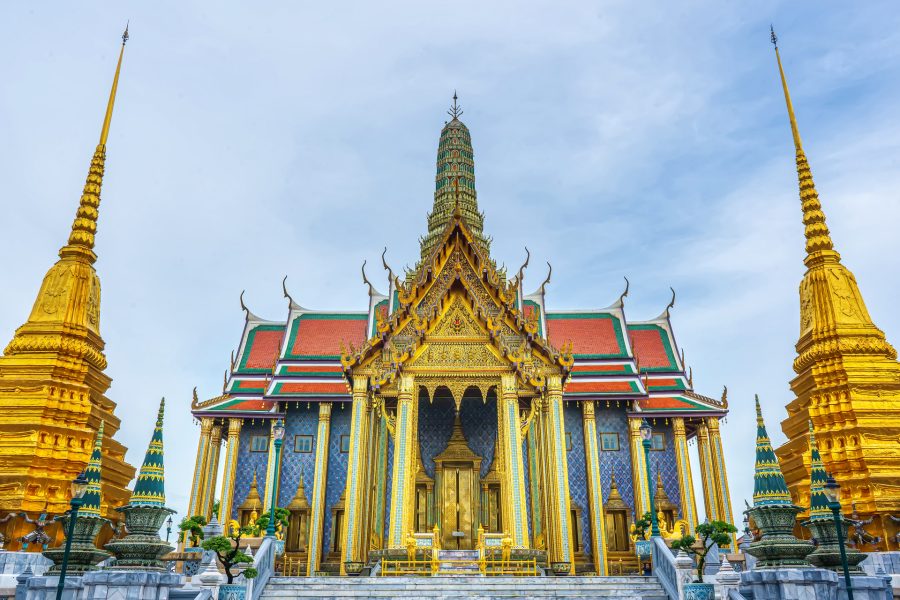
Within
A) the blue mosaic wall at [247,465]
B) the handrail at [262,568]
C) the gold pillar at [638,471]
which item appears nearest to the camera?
the handrail at [262,568]

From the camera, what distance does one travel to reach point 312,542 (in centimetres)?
1816

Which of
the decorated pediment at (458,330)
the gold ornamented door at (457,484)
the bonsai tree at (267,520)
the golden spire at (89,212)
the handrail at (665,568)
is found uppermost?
the golden spire at (89,212)

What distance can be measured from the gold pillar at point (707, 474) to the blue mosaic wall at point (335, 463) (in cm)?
1053

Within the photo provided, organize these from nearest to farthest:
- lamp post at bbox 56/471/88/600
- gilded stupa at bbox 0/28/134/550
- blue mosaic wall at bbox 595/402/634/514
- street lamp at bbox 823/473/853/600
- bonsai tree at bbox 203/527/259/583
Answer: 1. street lamp at bbox 823/473/853/600
2. lamp post at bbox 56/471/88/600
3. bonsai tree at bbox 203/527/259/583
4. gilded stupa at bbox 0/28/134/550
5. blue mosaic wall at bbox 595/402/634/514

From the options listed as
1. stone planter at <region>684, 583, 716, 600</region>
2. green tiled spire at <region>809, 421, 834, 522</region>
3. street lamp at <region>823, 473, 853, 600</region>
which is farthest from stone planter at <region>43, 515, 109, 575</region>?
green tiled spire at <region>809, 421, 834, 522</region>

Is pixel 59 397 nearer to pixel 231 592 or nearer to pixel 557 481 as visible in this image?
pixel 231 592

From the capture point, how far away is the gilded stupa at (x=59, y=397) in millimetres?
13828

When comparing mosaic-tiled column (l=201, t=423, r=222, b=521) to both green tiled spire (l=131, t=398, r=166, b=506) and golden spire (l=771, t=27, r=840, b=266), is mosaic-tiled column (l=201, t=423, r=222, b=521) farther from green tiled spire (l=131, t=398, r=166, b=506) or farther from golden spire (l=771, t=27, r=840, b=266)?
golden spire (l=771, t=27, r=840, b=266)

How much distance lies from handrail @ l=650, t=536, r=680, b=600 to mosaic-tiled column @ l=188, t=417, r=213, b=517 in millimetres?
13499

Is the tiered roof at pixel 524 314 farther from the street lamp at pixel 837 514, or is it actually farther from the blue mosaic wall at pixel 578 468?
the street lamp at pixel 837 514

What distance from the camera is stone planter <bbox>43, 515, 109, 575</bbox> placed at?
880 cm

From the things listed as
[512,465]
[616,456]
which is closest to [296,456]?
[512,465]

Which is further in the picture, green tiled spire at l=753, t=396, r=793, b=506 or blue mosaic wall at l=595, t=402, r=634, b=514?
blue mosaic wall at l=595, t=402, r=634, b=514

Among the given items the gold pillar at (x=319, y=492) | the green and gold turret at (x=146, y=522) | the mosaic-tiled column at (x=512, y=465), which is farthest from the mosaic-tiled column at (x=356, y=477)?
the green and gold turret at (x=146, y=522)
